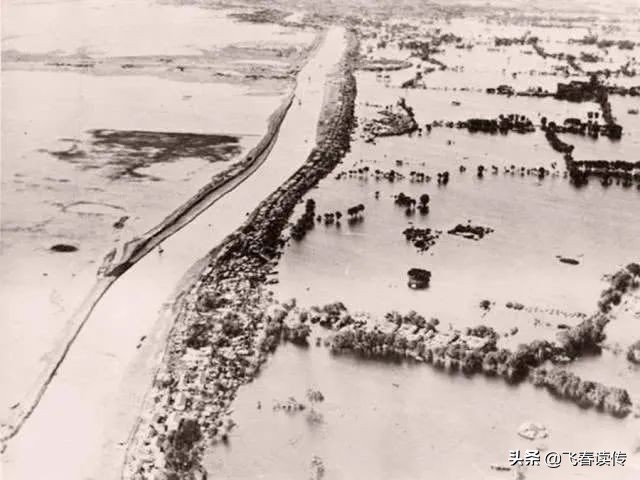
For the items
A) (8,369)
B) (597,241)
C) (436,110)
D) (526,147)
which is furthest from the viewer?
(436,110)

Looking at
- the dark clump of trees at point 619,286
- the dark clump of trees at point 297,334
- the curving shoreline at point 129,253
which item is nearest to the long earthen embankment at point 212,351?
the dark clump of trees at point 297,334

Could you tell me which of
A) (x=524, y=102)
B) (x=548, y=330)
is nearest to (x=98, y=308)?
(x=548, y=330)

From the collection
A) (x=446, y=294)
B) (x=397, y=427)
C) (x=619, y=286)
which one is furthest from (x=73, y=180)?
(x=619, y=286)

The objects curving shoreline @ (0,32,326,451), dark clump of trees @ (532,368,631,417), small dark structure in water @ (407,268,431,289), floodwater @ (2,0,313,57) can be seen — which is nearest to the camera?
curving shoreline @ (0,32,326,451)

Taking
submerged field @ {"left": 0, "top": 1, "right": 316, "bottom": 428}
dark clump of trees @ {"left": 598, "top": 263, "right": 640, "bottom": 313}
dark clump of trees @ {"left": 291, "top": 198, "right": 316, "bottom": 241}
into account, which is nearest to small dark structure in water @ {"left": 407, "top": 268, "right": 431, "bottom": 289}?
dark clump of trees @ {"left": 291, "top": 198, "right": 316, "bottom": 241}

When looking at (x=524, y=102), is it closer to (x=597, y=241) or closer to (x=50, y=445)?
(x=597, y=241)

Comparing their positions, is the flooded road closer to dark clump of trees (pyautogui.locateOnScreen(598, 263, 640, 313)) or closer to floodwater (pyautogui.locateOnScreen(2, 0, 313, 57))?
dark clump of trees (pyautogui.locateOnScreen(598, 263, 640, 313))
